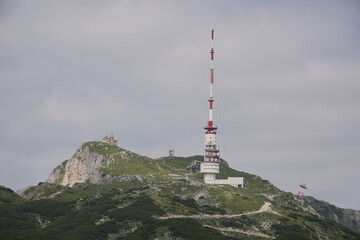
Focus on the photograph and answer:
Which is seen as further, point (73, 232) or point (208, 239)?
point (73, 232)

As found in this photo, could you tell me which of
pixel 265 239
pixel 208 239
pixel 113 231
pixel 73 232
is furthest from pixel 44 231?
pixel 265 239

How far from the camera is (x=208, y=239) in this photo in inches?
7096

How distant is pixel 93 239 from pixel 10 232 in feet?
83.1

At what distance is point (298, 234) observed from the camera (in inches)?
7648

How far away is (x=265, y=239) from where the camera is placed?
192 m

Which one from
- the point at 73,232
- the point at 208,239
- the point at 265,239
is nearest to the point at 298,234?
the point at 265,239

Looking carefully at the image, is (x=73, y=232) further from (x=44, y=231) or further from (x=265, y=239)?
(x=265, y=239)

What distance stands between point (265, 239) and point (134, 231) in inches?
1642

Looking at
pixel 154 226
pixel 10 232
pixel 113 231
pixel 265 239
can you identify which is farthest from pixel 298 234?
pixel 10 232

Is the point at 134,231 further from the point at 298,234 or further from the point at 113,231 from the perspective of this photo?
the point at 298,234

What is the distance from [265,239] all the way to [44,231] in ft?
234

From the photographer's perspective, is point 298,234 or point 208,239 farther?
point 298,234

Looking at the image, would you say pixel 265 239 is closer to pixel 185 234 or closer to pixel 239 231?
pixel 239 231

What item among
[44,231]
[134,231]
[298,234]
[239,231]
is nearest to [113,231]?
[134,231]
